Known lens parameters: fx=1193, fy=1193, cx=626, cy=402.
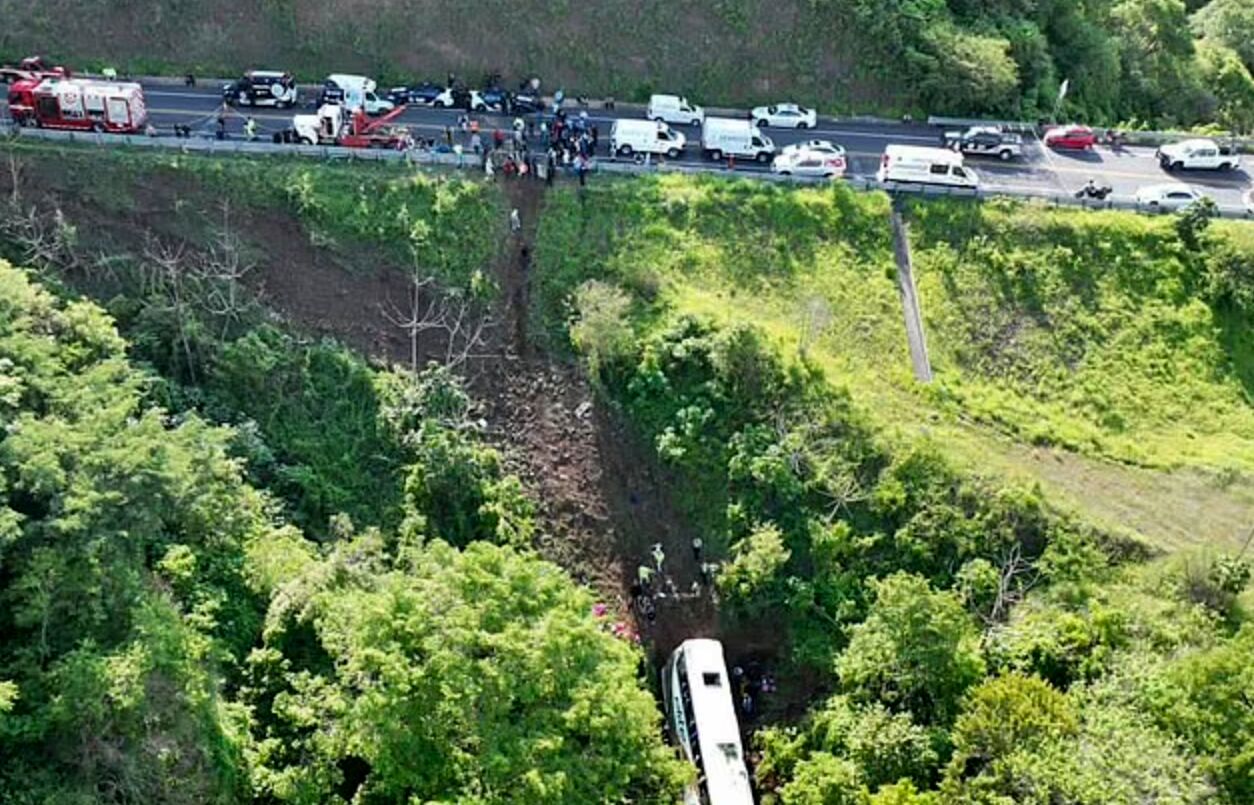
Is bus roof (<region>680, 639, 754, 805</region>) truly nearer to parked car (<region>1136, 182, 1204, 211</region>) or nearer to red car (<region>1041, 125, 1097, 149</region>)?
parked car (<region>1136, 182, 1204, 211</region>)

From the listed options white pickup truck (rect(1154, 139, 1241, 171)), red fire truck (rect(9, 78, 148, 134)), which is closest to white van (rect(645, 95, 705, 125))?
white pickup truck (rect(1154, 139, 1241, 171))

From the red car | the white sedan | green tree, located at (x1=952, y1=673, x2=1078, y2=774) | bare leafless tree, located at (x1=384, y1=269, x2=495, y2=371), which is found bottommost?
green tree, located at (x1=952, y1=673, x2=1078, y2=774)

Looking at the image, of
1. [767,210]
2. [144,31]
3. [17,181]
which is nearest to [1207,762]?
[767,210]

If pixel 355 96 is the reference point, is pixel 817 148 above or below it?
below

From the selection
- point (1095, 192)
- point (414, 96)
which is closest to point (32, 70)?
point (414, 96)

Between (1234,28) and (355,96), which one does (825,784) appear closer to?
(355,96)

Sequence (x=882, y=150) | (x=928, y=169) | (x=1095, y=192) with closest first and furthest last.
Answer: (x=928, y=169) → (x=1095, y=192) → (x=882, y=150)

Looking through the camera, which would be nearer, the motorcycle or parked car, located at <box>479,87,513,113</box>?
the motorcycle
